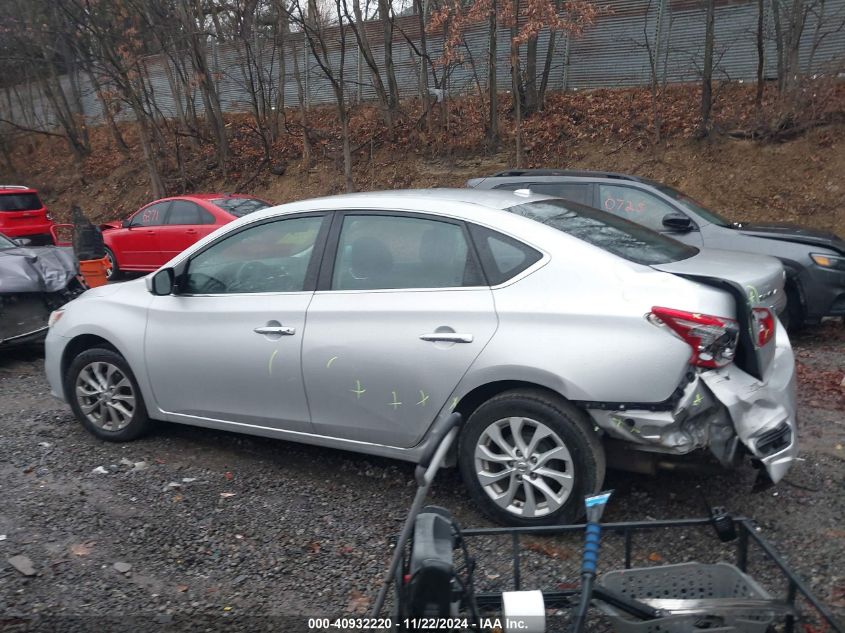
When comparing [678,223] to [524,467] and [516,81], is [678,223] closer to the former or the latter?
[524,467]

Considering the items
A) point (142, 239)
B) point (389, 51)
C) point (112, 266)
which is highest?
point (389, 51)

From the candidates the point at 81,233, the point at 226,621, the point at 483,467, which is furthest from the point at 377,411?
the point at 81,233

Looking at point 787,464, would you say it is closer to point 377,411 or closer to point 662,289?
point 662,289

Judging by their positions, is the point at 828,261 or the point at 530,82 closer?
the point at 828,261

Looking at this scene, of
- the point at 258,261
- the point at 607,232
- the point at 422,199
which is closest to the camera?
the point at 607,232

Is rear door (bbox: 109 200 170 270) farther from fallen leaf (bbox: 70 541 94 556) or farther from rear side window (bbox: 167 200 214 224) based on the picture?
fallen leaf (bbox: 70 541 94 556)

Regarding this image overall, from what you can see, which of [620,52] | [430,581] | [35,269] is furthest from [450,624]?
[620,52]

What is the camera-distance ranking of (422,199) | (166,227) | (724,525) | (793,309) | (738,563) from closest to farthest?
(724,525) < (738,563) < (422,199) < (793,309) < (166,227)

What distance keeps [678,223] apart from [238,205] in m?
8.23

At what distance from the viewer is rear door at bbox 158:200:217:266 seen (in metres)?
13.5

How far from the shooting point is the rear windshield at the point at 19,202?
1534cm

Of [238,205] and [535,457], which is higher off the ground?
[535,457]

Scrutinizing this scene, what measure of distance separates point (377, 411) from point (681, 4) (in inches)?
595

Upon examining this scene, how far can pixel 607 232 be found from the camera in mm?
4379
